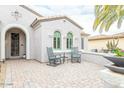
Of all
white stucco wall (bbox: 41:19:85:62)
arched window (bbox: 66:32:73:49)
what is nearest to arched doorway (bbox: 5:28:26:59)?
white stucco wall (bbox: 41:19:85:62)

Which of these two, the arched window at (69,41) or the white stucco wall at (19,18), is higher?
the white stucco wall at (19,18)

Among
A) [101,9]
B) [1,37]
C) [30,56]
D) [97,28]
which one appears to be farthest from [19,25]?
[101,9]

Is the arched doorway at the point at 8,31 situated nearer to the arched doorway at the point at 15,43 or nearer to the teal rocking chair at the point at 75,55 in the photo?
the arched doorway at the point at 15,43

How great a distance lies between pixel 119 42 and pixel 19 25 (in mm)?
10302

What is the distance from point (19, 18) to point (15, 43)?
2.74m

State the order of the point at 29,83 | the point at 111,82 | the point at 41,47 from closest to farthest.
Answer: the point at 111,82
the point at 29,83
the point at 41,47

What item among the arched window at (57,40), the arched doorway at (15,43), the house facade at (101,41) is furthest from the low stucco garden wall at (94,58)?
the arched doorway at (15,43)

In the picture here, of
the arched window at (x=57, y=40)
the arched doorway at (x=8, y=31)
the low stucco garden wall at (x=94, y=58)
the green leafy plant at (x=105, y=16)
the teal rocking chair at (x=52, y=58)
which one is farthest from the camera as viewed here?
the arched doorway at (x=8, y=31)

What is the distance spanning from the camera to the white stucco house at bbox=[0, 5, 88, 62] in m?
14.5

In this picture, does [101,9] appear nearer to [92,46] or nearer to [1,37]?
[1,37]

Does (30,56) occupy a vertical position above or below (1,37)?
below

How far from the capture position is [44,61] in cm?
1433

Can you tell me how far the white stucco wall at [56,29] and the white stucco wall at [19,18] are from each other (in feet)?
9.20

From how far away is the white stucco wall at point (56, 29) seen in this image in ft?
47.0
